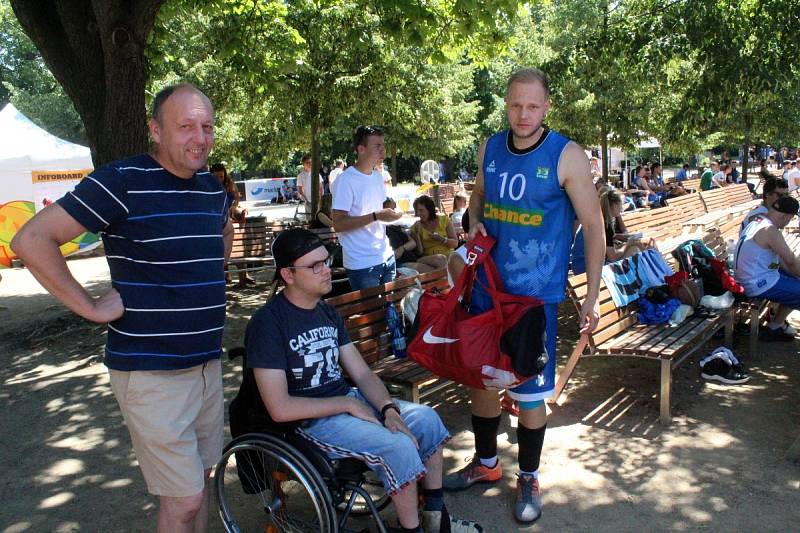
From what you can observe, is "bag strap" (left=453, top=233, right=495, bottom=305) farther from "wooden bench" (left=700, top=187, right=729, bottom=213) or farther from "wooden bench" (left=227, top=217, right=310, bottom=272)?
"wooden bench" (left=700, top=187, right=729, bottom=213)

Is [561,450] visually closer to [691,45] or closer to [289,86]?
[691,45]

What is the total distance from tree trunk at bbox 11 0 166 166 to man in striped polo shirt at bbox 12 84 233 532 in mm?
3994

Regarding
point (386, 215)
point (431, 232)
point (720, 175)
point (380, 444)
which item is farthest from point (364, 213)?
Answer: point (720, 175)

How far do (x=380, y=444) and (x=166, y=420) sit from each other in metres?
0.82

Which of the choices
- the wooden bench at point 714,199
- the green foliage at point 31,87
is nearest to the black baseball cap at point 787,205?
the wooden bench at point 714,199

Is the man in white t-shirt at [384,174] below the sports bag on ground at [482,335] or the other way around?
the other way around

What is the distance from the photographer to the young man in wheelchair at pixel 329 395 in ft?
9.04

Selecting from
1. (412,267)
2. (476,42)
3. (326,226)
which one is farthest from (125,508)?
(476,42)

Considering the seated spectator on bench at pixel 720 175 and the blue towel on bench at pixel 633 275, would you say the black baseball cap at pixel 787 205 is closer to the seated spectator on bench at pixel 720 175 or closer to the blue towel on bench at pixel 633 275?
the blue towel on bench at pixel 633 275

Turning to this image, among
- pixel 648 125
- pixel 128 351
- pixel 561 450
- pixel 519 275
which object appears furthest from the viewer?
pixel 648 125

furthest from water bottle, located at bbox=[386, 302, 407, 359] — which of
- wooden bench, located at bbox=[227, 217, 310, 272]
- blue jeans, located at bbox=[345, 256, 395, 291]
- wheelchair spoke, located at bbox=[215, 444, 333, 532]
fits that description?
wooden bench, located at bbox=[227, 217, 310, 272]

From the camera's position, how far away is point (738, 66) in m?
6.60

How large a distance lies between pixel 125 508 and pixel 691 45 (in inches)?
274

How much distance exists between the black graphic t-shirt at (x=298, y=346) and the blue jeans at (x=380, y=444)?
0.65 ft
